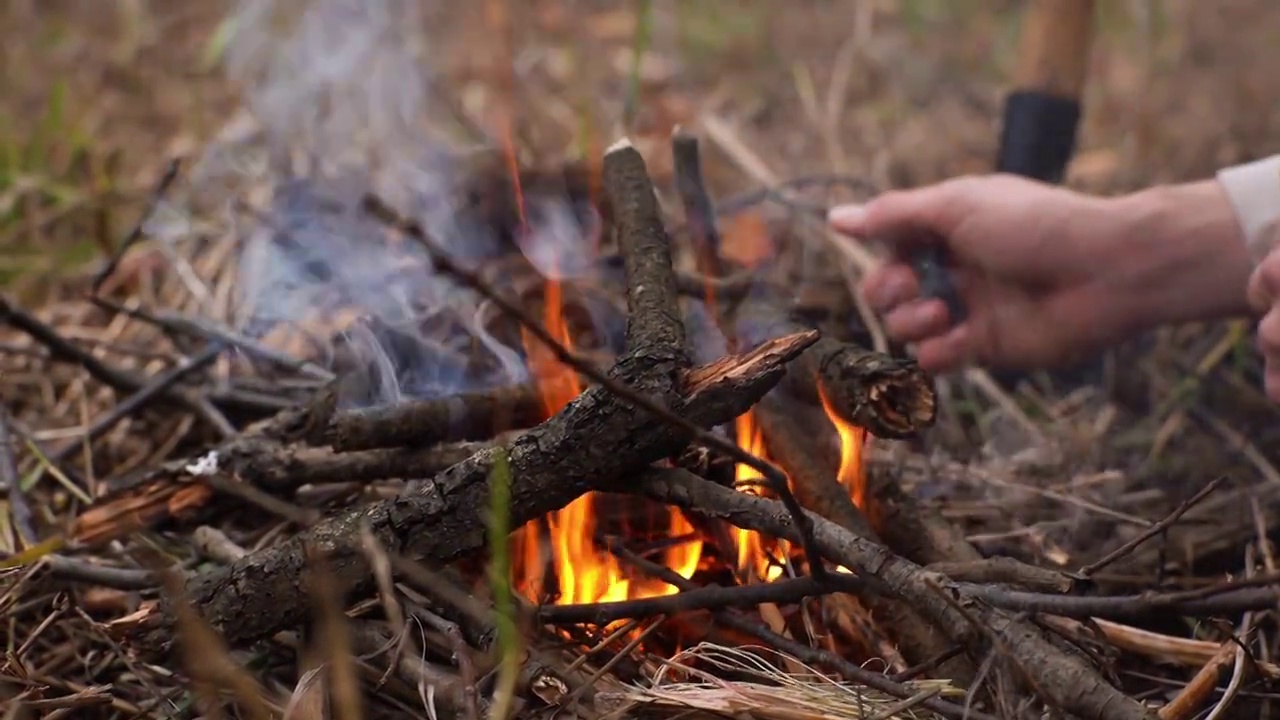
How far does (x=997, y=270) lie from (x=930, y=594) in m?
1.01

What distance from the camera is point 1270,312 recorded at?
1458 mm

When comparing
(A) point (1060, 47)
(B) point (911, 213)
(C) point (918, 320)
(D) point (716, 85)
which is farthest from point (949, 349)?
(D) point (716, 85)

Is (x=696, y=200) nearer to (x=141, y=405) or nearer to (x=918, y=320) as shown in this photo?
(x=918, y=320)

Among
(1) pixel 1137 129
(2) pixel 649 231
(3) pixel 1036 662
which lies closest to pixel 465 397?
(2) pixel 649 231

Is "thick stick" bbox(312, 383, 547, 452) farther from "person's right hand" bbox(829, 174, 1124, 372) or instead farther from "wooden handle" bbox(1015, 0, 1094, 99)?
"wooden handle" bbox(1015, 0, 1094, 99)

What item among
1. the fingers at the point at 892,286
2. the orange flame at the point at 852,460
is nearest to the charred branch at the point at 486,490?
the orange flame at the point at 852,460

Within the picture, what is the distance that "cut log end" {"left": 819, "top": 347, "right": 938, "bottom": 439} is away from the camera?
1.30 meters

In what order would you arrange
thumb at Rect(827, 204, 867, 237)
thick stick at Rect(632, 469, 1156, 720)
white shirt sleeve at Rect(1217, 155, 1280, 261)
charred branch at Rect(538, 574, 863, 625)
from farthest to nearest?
thumb at Rect(827, 204, 867, 237) < white shirt sleeve at Rect(1217, 155, 1280, 261) < charred branch at Rect(538, 574, 863, 625) < thick stick at Rect(632, 469, 1156, 720)

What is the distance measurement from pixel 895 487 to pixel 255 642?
0.86 meters

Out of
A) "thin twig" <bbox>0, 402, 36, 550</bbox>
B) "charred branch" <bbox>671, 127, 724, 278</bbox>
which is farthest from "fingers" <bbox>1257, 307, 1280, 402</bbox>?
"thin twig" <bbox>0, 402, 36, 550</bbox>

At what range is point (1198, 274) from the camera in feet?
6.13

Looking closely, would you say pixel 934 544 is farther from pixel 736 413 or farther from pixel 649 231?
pixel 649 231

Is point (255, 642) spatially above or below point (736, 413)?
below

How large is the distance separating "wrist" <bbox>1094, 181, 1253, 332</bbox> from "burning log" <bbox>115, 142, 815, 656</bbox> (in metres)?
0.97
